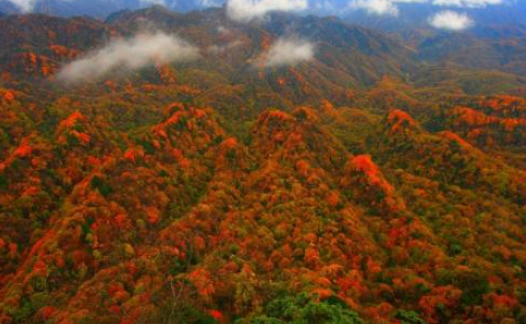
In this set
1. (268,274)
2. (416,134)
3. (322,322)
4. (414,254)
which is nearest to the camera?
(322,322)

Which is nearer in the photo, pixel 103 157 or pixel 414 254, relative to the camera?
pixel 414 254

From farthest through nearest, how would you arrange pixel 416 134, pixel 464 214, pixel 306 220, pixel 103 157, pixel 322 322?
pixel 416 134
pixel 103 157
pixel 464 214
pixel 306 220
pixel 322 322

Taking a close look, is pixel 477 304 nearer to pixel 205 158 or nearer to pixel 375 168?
pixel 375 168

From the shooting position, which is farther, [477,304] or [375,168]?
[375,168]

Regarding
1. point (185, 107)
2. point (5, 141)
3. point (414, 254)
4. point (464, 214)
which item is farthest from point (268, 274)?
point (5, 141)

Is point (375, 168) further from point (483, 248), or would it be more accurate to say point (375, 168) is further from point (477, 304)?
point (477, 304)

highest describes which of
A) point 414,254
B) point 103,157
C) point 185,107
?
point 185,107

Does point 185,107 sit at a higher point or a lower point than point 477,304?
higher

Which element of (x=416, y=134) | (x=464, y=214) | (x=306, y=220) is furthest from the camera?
(x=416, y=134)

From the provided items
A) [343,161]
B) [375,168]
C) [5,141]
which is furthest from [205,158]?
[5,141]
